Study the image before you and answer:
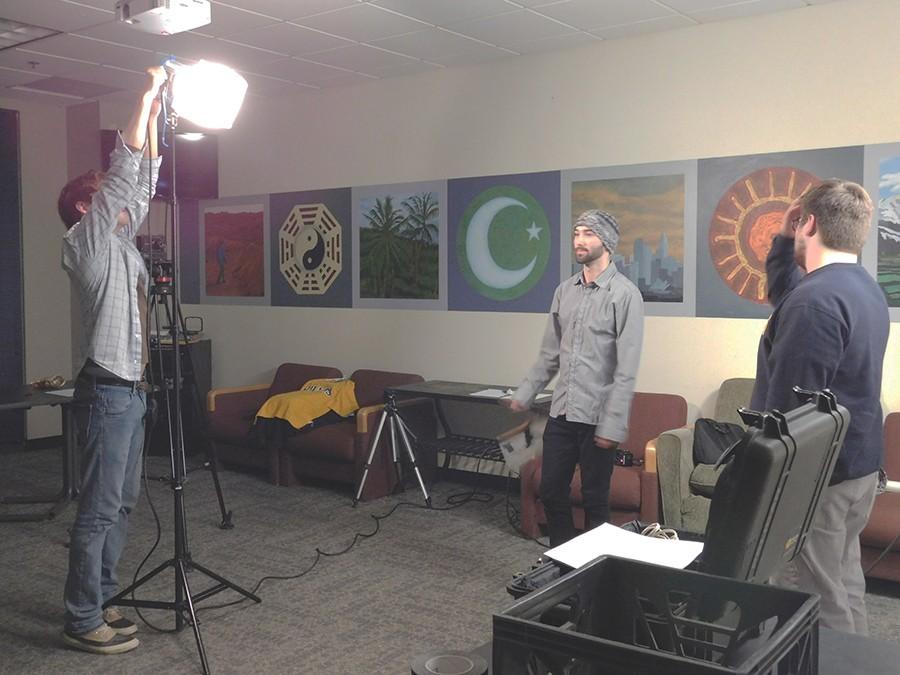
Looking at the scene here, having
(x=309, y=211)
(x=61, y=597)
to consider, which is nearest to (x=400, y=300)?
(x=309, y=211)

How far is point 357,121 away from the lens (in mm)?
6566

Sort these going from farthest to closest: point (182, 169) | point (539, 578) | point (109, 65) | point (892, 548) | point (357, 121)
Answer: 1. point (182, 169)
2. point (357, 121)
3. point (109, 65)
4. point (892, 548)
5. point (539, 578)

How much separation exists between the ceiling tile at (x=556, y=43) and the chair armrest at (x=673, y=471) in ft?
7.94

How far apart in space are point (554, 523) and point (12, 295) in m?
5.56

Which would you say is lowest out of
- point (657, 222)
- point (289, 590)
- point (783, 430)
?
point (289, 590)

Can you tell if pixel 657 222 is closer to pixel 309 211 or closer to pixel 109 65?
Answer: pixel 309 211

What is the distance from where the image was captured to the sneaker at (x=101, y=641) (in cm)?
335

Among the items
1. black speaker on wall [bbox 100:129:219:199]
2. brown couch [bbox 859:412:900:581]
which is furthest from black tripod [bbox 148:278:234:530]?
brown couch [bbox 859:412:900:581]

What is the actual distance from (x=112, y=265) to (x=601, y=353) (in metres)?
2.06

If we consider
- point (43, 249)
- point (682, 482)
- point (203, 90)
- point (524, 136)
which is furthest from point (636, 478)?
point (43, 249)

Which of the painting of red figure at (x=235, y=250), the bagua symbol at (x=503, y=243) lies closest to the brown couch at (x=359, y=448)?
the bagua symbol at (x=503, y=243)

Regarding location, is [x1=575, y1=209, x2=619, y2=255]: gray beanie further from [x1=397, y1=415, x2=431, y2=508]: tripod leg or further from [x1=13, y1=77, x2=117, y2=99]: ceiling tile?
[x1=13, y1=77, x2=117, y2=99]: ceiling tile

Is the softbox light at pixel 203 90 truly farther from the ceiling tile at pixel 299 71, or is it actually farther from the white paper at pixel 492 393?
the ceiling tile at pixel 299 71

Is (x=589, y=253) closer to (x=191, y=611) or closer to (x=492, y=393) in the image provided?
(x=492, y=393)
